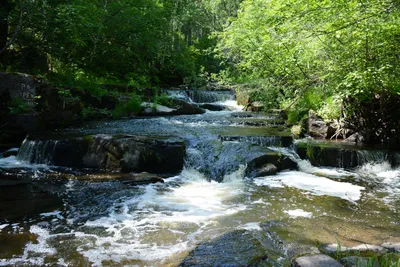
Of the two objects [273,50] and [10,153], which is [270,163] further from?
[10,153]

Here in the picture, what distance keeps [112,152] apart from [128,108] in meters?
6.18

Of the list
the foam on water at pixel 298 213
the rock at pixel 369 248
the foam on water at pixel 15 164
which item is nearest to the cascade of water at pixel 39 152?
the foam on water at pixel 15 164

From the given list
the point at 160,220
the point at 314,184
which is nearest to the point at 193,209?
the point at 160,220

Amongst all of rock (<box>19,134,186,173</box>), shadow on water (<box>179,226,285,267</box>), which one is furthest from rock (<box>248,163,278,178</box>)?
shadow on water (<box>179,226,285,267</box>)

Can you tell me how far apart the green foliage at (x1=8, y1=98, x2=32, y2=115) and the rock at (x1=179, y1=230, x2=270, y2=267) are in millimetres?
8376

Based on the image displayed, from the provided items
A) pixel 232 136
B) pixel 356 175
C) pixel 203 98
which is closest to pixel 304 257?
pixel 356 175

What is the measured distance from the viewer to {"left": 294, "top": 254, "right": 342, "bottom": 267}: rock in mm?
3311

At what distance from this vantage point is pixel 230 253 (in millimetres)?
3854

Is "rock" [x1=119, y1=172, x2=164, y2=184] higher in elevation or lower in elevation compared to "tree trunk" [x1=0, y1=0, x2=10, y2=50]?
lower

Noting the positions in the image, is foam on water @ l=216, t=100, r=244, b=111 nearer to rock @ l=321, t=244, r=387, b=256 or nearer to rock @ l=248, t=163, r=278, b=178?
rock @ l=248, t=163, r=278, b=178

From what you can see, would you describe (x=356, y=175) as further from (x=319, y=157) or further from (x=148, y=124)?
(x=148, y=124)

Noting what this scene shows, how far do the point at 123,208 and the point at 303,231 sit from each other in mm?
3029

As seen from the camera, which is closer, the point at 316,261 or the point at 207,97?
the point at 316,261

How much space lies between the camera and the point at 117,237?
14.9 feet
